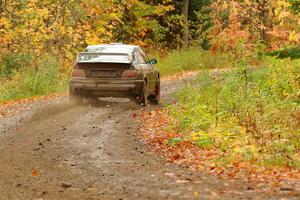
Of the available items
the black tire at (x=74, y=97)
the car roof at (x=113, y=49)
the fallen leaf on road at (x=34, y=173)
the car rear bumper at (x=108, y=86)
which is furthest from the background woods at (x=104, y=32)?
the fallen leaf on road at (x=34, y=173)

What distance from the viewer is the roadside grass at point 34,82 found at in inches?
872

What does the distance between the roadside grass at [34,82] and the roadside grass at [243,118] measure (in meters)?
7.27

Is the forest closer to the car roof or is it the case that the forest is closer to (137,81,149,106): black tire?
(137,81,149,106): black tire

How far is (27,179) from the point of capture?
361 inches

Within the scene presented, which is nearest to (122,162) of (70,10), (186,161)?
(186,161)

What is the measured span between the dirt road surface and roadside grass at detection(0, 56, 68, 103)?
579 cm

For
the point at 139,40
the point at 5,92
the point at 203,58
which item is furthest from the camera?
the point at 139,40

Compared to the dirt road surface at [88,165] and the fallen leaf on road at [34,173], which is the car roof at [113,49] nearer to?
the dirt road surface at [88,165]

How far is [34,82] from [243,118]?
11772mm

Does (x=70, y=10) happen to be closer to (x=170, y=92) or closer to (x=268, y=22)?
(x=170, y=92)

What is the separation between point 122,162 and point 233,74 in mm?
6174

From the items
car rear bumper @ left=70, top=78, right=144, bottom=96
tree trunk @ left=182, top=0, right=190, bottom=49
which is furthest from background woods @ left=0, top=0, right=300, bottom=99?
car rear bumper @ left=70, top=78, right=144, bottom=96

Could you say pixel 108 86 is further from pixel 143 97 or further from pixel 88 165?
pixel 88 165

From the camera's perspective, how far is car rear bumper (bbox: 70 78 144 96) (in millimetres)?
17438
